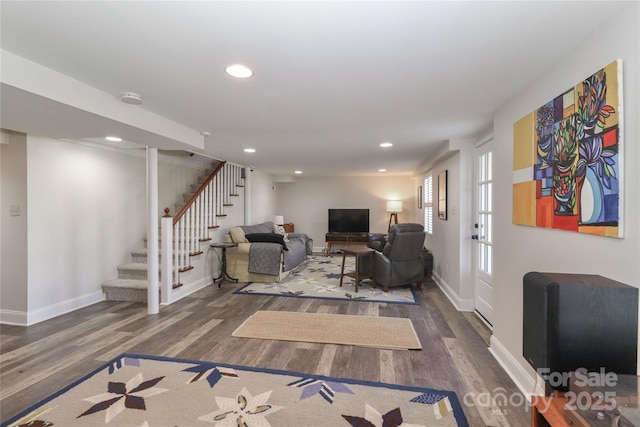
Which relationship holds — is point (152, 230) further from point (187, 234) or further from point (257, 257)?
point (257, 257)

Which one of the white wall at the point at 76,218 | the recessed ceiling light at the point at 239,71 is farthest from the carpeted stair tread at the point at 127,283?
the recessed ceiling light at the point at 239,71

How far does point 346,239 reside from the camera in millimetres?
7898

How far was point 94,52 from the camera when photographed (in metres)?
1.69

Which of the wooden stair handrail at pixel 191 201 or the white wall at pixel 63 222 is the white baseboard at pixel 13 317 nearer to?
the white wall at pixel 63 222

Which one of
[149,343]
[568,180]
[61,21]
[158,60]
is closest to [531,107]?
[568,180]

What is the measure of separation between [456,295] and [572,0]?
11.2 ft

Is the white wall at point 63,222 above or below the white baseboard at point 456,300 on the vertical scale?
above

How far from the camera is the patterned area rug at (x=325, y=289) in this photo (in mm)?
4270

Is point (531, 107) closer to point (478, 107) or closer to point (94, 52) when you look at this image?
point (478, 107)

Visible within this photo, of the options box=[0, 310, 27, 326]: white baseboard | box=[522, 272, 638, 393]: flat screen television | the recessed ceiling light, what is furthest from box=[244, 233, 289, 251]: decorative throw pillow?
box=[522, 272, 638, 393]: flat screen television

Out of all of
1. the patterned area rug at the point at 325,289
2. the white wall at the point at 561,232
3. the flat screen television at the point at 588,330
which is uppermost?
the white wall at the point at 561,232

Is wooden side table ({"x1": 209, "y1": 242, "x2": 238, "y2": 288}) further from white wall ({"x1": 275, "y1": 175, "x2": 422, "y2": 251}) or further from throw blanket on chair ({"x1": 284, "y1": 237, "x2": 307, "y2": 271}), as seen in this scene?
white wall ({"x1": 275, "y1": 175, "x2": 422, "y2": 251})

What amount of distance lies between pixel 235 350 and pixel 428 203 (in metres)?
4.74

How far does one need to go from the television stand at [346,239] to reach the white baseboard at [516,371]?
204 inches
